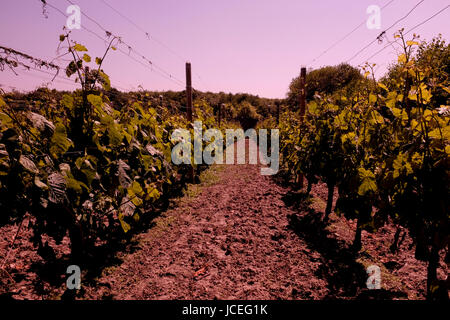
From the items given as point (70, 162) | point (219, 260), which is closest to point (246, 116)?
point (219, 260)

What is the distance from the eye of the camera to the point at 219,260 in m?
3.36

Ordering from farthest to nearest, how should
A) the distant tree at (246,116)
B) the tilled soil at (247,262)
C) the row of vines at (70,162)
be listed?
the distant tree at (246,116) < the tilled soil at (247,262) < the row of vines at (70,162)

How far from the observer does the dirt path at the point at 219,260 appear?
9.11 ft

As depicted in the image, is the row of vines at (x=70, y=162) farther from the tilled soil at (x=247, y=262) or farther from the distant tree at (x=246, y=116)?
the distant tree at (x=246, y=116)

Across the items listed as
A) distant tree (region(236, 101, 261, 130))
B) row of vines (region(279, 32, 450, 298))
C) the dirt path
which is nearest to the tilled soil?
the dirt path

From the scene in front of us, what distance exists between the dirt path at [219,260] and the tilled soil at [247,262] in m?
0.01

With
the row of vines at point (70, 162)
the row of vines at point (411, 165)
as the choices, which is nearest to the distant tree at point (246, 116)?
→ the row of vines at point (70, 162)

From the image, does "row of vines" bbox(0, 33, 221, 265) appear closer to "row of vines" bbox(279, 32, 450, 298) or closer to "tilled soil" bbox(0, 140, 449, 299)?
"tilled soil" bbox(0, 140, 449, 299)

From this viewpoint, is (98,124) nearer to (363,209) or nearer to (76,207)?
(76,207)

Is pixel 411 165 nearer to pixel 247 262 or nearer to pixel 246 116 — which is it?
pixel 247 262

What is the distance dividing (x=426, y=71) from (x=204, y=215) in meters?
4.12

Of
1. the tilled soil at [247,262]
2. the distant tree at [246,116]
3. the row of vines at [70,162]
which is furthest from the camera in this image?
the distant tree at [246,116]

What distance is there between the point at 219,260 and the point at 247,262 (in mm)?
397

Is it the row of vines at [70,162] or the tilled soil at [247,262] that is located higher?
the row of vines at [70,162]
